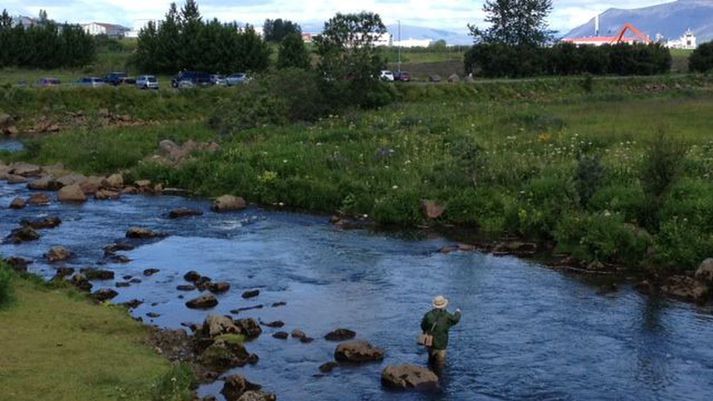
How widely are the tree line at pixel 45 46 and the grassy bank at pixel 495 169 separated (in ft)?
161

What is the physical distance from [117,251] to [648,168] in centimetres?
1733

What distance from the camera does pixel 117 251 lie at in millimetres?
27781

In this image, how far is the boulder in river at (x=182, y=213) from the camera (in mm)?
33625

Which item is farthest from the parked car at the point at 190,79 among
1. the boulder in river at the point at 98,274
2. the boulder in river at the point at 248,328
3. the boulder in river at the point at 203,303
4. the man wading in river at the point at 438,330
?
the man wading in river at the point at 438,330

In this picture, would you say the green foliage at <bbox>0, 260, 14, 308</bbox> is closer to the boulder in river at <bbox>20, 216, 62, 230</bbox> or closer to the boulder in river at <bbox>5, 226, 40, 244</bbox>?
the boulder in river at <bbox>5, 226, 40, 244</bbox>

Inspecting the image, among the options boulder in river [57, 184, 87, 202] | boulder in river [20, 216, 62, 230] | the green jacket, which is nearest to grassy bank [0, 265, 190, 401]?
the green jacket

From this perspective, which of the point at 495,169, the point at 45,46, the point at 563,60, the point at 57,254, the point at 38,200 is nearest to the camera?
the point at 57,254

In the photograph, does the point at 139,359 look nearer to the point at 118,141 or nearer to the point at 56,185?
the point at 56,185

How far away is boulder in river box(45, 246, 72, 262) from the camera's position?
85.6 ft

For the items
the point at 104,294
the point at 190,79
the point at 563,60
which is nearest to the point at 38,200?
the point at 104,294

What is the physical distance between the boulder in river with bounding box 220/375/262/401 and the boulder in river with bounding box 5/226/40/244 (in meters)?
15.5

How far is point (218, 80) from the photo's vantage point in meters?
85.8

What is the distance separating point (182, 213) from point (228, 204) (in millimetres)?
2219

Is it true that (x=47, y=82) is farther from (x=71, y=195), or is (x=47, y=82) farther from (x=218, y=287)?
(x=218, y=287)
